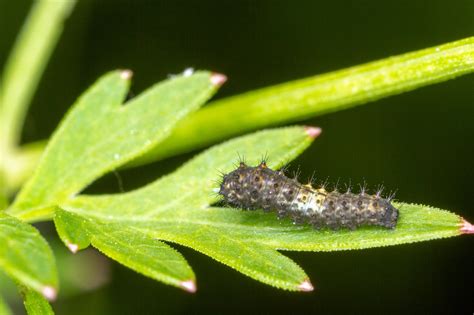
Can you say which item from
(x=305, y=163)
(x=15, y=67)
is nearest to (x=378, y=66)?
(x=305, y=163)

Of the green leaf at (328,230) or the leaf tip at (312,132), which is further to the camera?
the leaf tip at (312,132)

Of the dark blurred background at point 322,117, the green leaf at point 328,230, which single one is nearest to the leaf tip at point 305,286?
the green leaf at point 328,230

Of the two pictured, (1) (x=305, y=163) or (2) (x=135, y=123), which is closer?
(2) (x=135, y=123)

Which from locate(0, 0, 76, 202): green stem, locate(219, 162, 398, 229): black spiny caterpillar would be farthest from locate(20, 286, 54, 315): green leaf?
locate(0, 0, 76, 202): green stem

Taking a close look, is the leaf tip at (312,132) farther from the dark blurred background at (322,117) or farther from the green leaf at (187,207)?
the dark blurred background at (322,117)

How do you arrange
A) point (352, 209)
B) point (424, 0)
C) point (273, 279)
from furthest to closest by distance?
point (424, 0), point (352, 209), point (273, 279)

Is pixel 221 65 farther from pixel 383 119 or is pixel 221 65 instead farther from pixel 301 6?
pixel 383 119

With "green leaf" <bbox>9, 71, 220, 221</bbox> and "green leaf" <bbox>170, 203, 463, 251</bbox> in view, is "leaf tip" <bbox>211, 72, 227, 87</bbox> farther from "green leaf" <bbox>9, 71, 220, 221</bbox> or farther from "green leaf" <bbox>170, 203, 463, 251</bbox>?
"green leaf" <bbox>170, 203, 463, 251</bbox>
